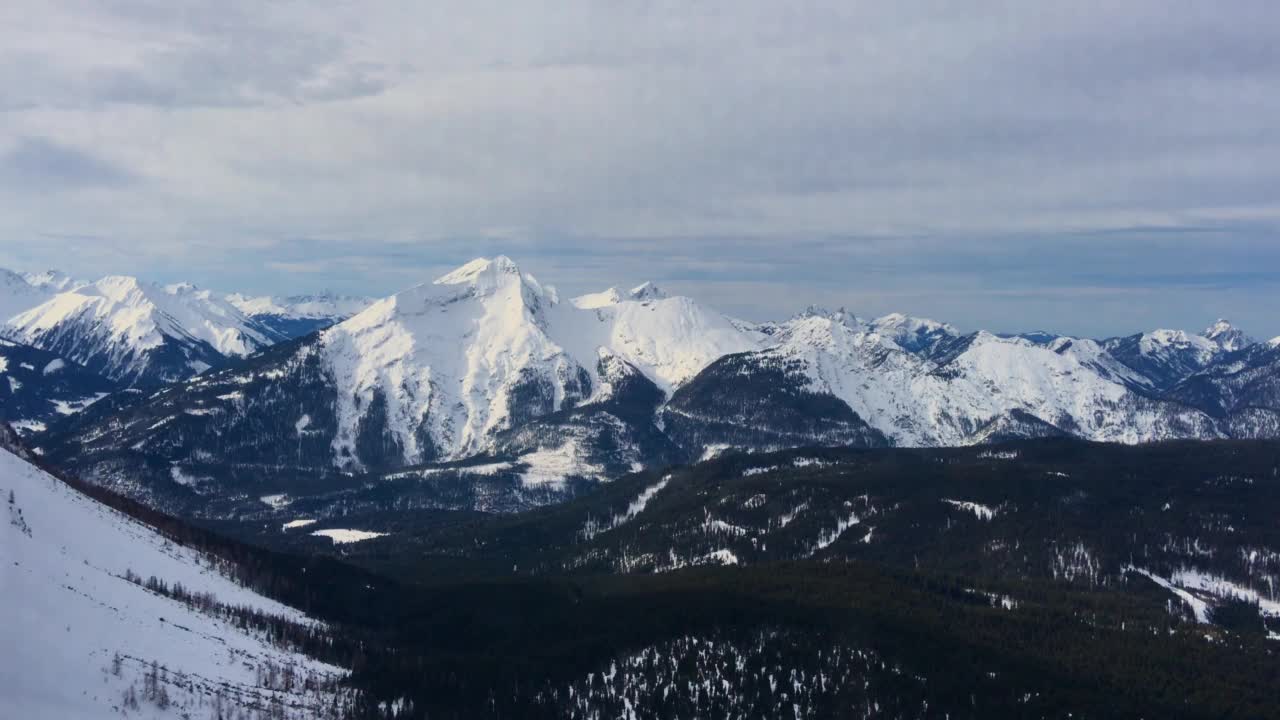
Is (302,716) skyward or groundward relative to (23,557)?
groundward

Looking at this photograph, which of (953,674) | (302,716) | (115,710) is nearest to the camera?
(115,710)

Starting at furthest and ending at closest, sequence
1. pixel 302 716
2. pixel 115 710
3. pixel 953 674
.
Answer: pixel 953 674, pixel 302 716, pixel 115 710

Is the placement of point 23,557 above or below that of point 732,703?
above

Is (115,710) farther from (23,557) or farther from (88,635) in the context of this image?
(23,557)

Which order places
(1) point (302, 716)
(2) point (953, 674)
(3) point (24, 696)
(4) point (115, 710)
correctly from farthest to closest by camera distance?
(2) point (953, 674) < (1) point (302, 716) < (4) point (115, 710) < (3) point (24, 696)

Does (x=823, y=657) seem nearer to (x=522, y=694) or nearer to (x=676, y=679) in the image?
(x=676, y=679)

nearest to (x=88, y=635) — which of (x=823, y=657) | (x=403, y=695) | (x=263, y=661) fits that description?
(x=263, y=661)

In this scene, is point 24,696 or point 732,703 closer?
point 24,696

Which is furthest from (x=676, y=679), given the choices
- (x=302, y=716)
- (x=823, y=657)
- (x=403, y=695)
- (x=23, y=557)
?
(x=23, y=557)

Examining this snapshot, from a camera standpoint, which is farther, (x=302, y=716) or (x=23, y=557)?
(x=23, y=557)
